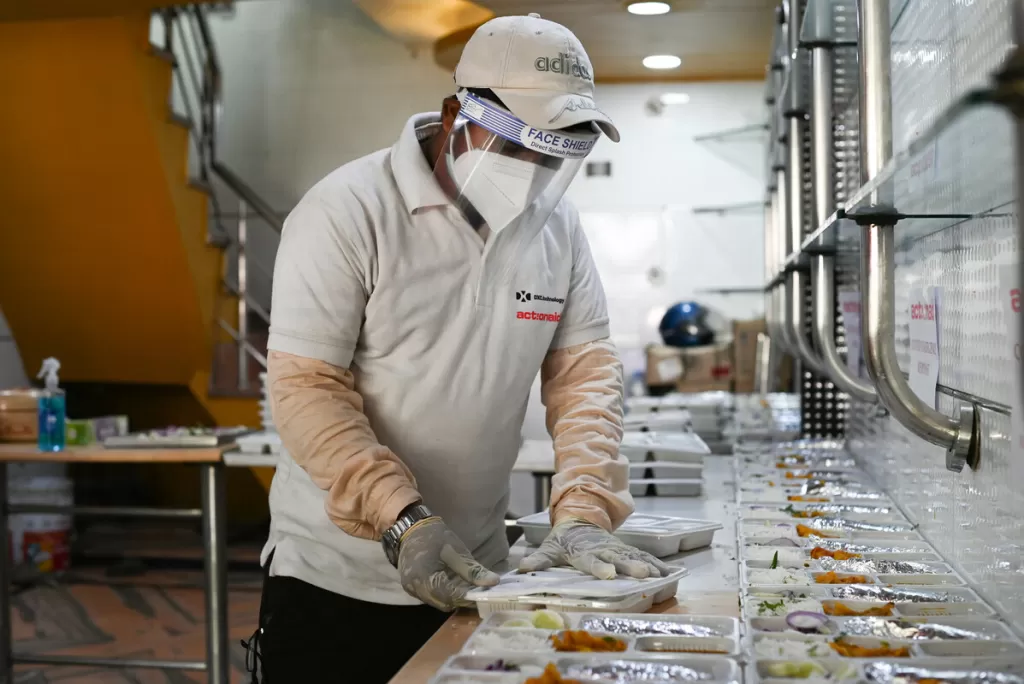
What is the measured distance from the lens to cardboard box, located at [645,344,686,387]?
573 cm

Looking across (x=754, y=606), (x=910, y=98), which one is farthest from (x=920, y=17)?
(x=754, y=606)

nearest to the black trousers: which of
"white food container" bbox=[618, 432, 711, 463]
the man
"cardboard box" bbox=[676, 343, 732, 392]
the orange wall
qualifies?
the man

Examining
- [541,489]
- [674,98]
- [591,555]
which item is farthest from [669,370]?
[591,555]

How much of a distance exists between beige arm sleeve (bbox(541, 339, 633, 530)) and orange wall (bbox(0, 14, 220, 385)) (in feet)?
11.9

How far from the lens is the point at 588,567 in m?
1.55

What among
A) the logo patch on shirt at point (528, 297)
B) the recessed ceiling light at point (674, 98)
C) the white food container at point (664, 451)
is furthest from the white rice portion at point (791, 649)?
the recessed ceiling light at point (674, 98)

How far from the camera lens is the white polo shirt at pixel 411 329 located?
172 cm

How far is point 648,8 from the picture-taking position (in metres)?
2.51

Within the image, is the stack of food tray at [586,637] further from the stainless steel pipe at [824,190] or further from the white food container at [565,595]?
the stainless steel pipe at [824,190]

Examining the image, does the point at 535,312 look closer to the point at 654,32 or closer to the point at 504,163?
the point at 504,163

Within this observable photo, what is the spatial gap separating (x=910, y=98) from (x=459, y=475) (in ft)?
3.85

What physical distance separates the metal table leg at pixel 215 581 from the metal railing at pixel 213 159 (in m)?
2.09

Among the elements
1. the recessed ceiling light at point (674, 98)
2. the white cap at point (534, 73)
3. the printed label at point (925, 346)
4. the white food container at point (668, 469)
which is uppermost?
the recessed ceiling light at point (674, 98)

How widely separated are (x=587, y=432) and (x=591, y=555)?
0.32 metres
